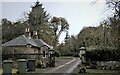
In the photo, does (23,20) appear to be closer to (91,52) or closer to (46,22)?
(46,22)

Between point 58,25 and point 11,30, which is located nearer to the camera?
point 11,30

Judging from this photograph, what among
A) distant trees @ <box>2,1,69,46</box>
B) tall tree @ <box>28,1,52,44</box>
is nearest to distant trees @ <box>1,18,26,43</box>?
distant trees @ <box>2,1,69,46</box>

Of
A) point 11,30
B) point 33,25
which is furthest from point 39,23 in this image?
point 11,30

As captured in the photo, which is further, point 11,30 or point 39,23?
point 39,23

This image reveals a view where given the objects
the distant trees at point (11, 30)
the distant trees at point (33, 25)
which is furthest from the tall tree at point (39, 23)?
the distant trees at point (11, 30)

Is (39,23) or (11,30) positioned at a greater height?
(39,23)

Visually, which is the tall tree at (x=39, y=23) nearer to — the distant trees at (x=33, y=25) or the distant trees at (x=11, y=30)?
the distant trees at (x=33, y=25)

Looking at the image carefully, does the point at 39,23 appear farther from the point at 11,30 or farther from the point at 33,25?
the point at 11,30

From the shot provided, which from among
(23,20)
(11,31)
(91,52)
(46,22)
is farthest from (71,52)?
(91,52)

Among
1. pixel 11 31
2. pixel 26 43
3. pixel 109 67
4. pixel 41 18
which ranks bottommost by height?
pixel 109 67

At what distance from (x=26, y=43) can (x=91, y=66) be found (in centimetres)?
1425

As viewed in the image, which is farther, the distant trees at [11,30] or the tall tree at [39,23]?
the tall tree at [39,23]

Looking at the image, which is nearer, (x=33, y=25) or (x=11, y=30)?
(x=11, y=30)

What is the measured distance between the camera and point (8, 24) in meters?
71.4
